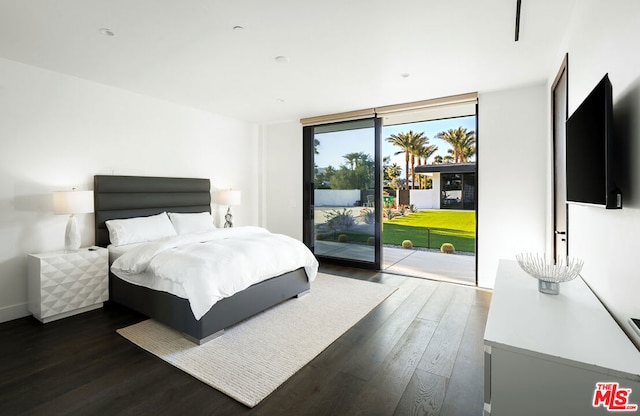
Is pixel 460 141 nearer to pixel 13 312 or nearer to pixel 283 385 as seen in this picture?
pixel 283 385

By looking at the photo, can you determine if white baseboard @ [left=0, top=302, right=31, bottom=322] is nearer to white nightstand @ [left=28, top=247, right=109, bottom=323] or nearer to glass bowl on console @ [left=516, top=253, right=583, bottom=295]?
white nightstand @ [left=28, top=247, right=109, bottom=323]

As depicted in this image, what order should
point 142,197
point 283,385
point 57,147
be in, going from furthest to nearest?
point 142,197 < point 57,147 < point 283,385

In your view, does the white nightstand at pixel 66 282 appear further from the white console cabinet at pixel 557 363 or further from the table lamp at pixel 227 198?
the white console cabinet at pixel 557 363

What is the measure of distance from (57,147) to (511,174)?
552 cm

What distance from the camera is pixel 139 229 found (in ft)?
12.3

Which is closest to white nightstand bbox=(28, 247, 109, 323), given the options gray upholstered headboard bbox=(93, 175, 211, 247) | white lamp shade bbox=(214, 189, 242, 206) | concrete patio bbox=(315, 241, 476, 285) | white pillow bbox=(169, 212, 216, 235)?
gray upholstered headboard bbox=(93, 175, 211, 247)

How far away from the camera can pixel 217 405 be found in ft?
5.96

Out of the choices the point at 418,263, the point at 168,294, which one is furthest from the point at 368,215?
the point at 168,294

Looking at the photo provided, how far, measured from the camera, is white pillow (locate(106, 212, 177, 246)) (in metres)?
3.59

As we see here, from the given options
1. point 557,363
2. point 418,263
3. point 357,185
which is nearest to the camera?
point 557,363

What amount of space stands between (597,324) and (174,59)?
12.6 feet

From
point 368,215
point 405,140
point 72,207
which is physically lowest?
point 368,215

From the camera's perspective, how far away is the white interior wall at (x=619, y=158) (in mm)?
1235

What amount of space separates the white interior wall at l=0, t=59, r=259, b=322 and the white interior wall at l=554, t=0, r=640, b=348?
4.78 meters
